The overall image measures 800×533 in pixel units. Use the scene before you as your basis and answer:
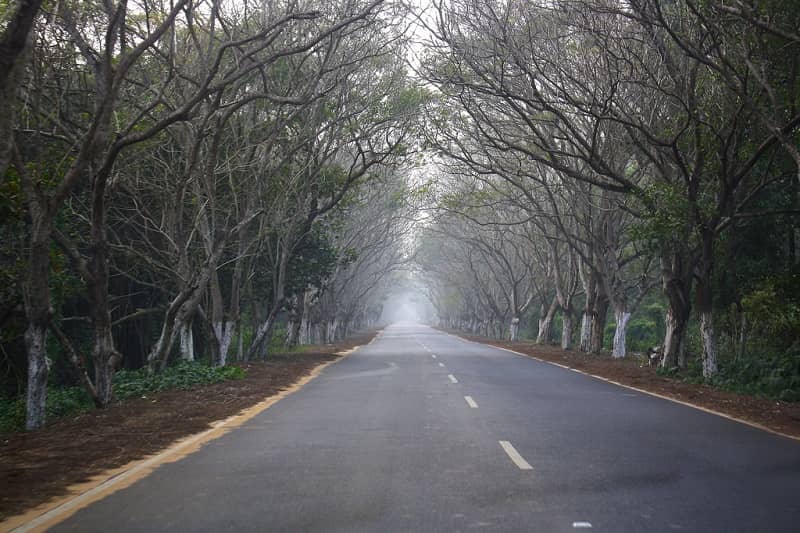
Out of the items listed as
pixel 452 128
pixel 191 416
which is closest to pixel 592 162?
pixel 452 128

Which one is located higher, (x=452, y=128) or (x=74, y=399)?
(x=452, y=128)

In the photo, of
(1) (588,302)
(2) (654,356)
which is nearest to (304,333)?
(1) (588,302)

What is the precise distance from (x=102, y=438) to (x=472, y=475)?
Answer: 5258 millimetres

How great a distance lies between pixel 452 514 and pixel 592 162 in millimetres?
13992

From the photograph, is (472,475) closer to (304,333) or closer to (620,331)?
(620,331)

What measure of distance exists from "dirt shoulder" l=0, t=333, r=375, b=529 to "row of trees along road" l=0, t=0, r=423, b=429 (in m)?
1.31

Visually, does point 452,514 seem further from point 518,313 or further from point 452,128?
point 518,313

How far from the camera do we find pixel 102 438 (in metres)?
10.4

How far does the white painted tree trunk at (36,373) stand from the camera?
40.0 ft

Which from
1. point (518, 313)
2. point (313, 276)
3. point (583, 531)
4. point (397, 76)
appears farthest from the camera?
point (518, 313)

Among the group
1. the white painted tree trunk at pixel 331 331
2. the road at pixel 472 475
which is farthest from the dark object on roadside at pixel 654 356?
the white painted tree trunk at pixel 331 331

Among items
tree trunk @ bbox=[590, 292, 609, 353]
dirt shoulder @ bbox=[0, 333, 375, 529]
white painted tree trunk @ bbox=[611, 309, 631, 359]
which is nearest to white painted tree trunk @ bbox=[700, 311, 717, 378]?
dirt shoulder @ bbox=[0, 333, 375, 529]

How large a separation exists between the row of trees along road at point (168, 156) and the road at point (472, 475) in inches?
144

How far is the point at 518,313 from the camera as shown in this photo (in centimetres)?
5097
